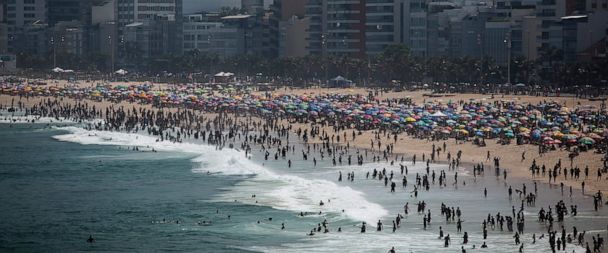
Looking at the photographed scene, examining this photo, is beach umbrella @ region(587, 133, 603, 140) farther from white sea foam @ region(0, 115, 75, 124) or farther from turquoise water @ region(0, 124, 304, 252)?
white sea foam @ region(0, 115, 75, 124)

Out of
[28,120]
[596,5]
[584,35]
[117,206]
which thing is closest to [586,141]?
Result: [117,206]

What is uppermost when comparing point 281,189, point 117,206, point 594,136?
point 594,136

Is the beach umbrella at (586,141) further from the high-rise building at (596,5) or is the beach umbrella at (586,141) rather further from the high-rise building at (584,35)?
the high-rise building at (596,5)

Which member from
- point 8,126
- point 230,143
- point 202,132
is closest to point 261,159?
point 230,143

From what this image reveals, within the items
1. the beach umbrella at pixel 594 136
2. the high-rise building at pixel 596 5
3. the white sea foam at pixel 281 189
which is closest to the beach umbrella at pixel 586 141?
the beach umbrella at pixel 594 136

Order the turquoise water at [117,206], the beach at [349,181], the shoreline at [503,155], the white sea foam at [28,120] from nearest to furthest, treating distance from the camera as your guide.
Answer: the beach at [349,181] < the turquoise water at [117,206] < the shoreline at [503,155] < the white sea foam at [28,120]

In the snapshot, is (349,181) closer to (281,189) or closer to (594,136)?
(281,189)

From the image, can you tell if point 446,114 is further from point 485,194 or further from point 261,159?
point 485,194
